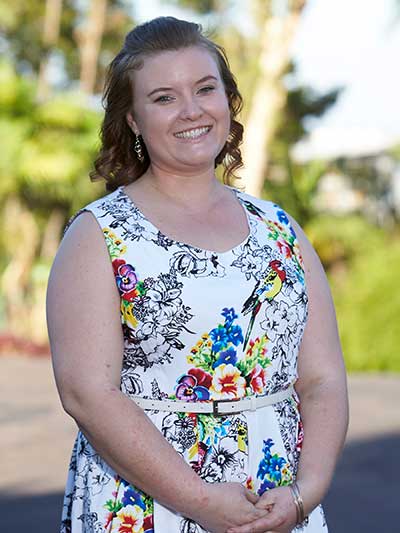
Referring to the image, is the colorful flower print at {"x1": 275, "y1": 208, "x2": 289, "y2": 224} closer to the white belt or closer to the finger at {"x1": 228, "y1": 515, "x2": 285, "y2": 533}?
the white belt

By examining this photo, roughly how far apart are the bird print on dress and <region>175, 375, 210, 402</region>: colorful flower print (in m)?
0.15

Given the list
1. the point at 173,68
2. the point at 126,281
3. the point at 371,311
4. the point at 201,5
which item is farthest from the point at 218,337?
the point at 201,5

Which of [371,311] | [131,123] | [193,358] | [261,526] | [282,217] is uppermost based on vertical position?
[371,311]

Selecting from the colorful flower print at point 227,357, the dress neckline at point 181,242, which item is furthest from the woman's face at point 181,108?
the colorful flower print at point 227,357

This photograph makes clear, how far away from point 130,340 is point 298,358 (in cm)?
49

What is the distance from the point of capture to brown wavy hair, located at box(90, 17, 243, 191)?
2.85 metres

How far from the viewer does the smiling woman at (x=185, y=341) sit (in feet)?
8.58

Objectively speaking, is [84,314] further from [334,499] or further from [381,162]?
[381,162]

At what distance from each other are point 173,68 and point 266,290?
60cm

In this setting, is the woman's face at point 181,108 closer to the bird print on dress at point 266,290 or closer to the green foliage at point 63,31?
the bird print on dress at point 266,290

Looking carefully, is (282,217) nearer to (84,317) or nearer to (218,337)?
(218,337)

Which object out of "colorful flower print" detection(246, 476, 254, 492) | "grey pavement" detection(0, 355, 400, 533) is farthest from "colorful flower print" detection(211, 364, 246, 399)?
"grey pavement" detection(0, 355, 400, 533)

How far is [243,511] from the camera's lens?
260 centimetres

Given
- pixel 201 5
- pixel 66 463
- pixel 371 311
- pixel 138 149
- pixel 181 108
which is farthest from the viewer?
pixel 201 5
